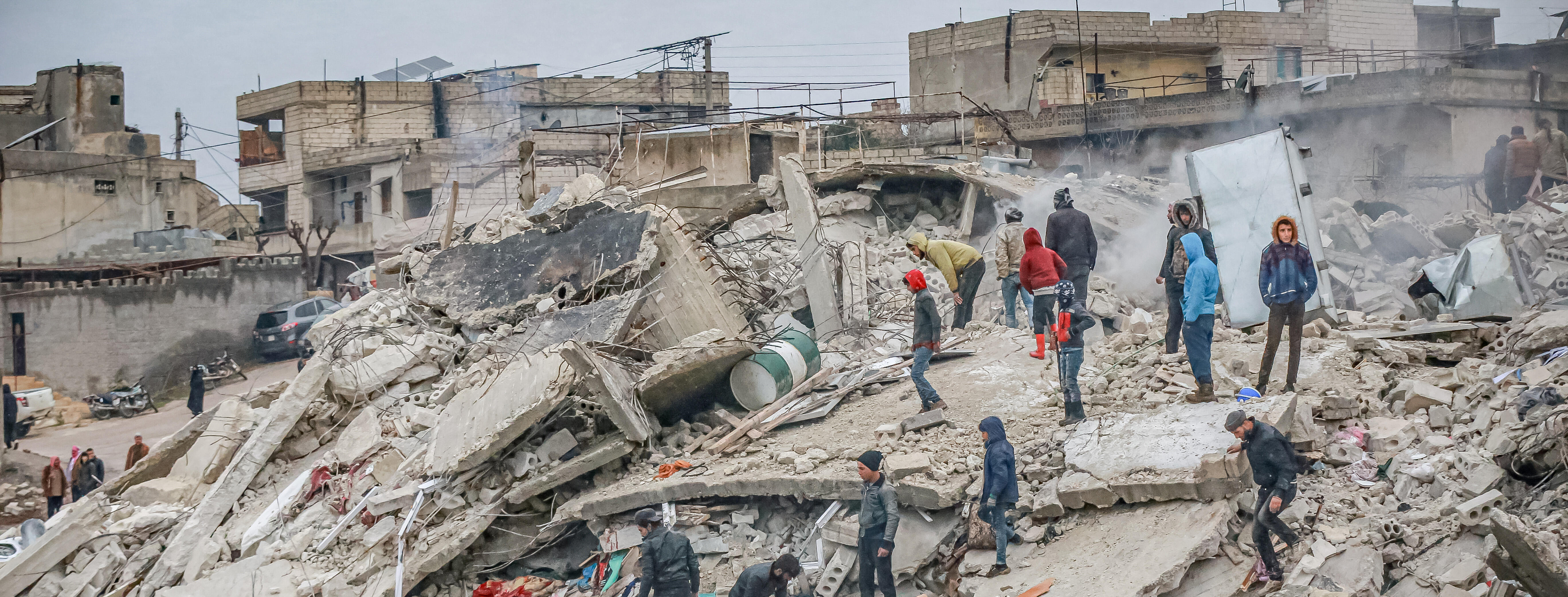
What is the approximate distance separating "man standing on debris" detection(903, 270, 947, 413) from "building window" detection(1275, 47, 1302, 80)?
2386 cm

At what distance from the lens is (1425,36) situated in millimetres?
28578

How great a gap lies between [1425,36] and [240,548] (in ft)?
102

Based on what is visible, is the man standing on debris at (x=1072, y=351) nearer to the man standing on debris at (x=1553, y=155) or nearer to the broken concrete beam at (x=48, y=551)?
the broken concrete beam at (x=48, y=551)

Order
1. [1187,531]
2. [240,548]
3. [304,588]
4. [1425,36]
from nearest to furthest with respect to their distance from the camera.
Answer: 1. [1187,531]
2. [304,588]
3. [240,548]
4. [1425,36]

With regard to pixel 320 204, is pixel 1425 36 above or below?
above

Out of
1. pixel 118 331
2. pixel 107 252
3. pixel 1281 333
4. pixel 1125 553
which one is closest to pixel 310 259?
pixel 118 331

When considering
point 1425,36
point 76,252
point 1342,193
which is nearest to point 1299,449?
point 1342,193

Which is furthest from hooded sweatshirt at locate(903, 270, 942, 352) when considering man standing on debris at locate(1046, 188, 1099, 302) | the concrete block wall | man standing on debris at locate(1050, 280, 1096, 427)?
the concrete block wall

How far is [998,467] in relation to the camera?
5.51 m

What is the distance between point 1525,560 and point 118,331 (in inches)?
993

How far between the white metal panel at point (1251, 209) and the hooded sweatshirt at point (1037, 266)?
2226mm

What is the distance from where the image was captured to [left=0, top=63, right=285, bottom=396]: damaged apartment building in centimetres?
2256

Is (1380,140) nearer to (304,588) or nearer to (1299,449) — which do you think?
(1299,449)

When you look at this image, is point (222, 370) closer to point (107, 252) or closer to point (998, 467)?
point (107, 252)
